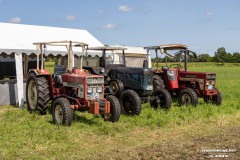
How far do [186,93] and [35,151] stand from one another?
5495 millimetres

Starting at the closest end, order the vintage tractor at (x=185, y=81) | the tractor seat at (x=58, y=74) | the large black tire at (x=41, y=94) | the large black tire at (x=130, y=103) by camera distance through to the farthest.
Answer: the large black tire at (x=130, y=103) < the large black tire at (x=41, y=94) < the tractor seat at (x=58, y=74) < the vintage tractor at (x=185, y=81)

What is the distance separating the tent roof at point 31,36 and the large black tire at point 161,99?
3.50m

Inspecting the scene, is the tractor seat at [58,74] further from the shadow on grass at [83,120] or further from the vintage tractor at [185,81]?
the vintage tractor at [185,81]

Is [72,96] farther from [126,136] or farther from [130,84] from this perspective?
[126,136]

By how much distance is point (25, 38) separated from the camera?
34.7ft

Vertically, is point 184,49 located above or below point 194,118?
above

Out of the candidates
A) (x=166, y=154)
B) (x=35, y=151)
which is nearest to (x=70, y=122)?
(x=35, y=151)

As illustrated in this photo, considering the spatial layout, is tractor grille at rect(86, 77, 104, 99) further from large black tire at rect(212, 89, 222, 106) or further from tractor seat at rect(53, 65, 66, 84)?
large black tire at rect(212, 89, 222, 106)

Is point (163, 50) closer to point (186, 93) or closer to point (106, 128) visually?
point (186, 93)

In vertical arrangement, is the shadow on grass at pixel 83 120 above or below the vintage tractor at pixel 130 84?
below

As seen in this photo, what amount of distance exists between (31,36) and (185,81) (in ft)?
17.7

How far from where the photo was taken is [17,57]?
31.4 feet

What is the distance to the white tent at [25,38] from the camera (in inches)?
377

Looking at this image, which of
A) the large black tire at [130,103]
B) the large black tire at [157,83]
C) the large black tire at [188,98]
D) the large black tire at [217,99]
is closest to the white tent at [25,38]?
the large black tire at [157,83]
